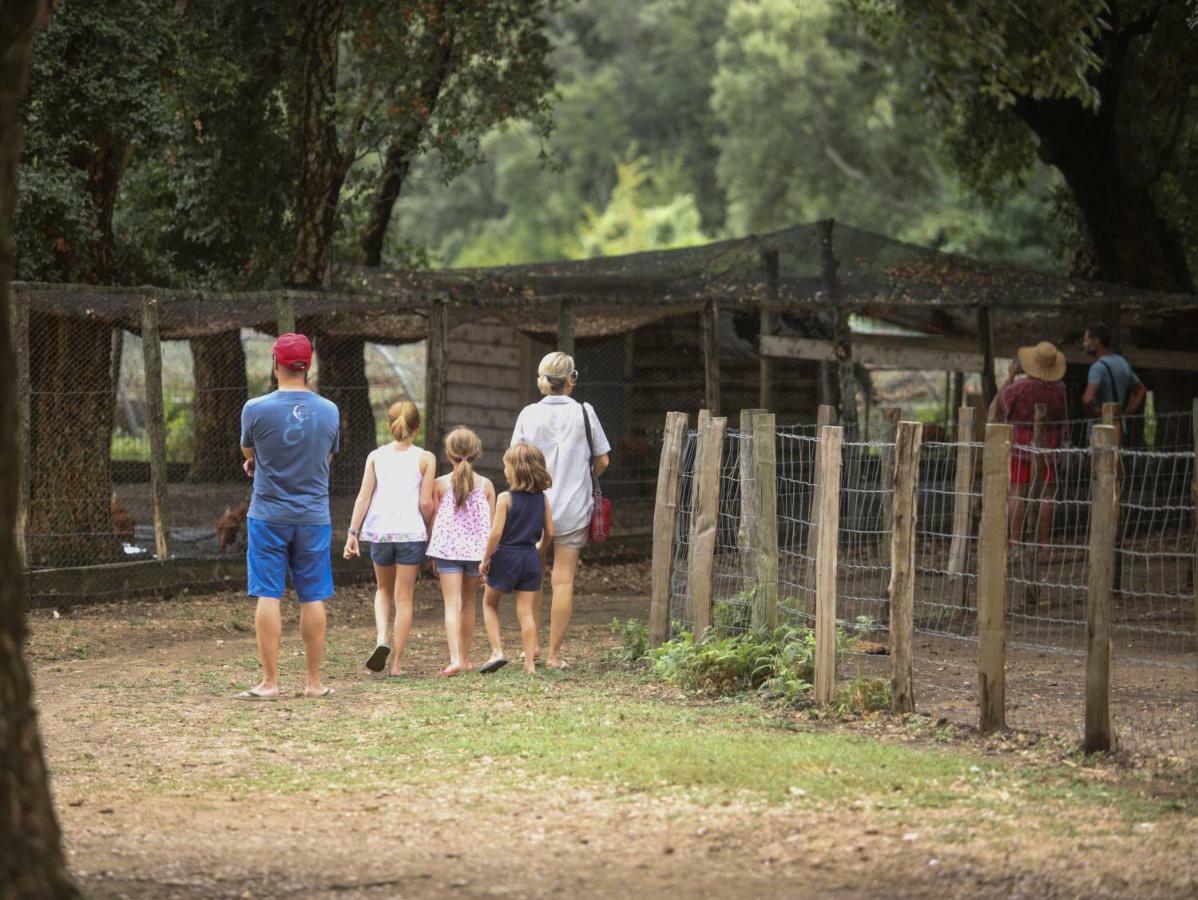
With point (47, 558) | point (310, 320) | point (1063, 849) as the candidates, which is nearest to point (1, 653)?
point (1063, 849)

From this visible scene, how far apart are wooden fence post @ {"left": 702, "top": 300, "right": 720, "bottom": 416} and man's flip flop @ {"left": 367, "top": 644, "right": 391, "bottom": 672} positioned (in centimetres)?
688

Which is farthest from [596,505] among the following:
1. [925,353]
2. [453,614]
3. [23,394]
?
[925,353]

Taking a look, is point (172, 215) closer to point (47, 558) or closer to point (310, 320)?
point (310, 320)

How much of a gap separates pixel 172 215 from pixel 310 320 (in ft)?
17.3

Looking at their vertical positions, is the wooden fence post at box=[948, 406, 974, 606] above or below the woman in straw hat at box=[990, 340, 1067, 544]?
below

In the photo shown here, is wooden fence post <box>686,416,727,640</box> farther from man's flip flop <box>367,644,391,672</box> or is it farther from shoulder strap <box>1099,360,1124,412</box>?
shoulder strap <box>1099,360,1124,412</box>

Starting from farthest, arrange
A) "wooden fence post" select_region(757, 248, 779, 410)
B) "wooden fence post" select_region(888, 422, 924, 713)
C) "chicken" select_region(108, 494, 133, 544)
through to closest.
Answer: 1. "wooden fence post" select_region(757, 248, 779, 410)
2. "chicken" select_region(108, 494, 133, 544)
3. "wooden fence post" select_region(888, 422, 924, 713)

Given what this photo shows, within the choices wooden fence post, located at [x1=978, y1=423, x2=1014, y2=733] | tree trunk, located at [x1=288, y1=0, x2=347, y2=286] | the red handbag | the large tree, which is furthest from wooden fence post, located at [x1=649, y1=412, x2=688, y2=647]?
tree trunk, located at [x1=288, y1=0, x2=347, y2=286]

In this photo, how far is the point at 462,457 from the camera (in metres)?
9.03

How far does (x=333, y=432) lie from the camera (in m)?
8.45

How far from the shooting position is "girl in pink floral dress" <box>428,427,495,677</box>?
29.7 feet

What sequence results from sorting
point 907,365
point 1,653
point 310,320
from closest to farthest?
point 1,653 → point 310,320 → point 907,365

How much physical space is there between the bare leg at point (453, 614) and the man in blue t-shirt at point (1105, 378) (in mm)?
6547

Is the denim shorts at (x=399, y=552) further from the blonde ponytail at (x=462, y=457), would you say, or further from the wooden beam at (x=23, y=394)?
the wooden beam at (x=23, y=394)
